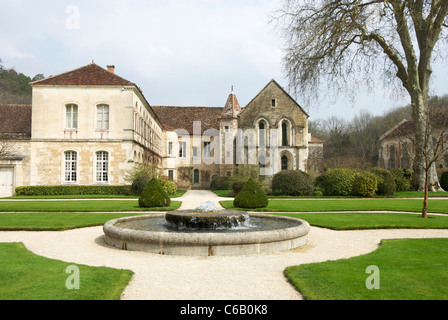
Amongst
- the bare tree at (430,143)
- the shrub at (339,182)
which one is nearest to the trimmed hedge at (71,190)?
the shrub at (339,182)

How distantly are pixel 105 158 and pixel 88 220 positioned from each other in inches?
645

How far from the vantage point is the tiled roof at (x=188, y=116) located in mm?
45606

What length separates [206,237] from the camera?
7129 mm

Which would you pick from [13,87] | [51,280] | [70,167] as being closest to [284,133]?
[70,167]

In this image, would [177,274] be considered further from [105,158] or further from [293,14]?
[105,158]

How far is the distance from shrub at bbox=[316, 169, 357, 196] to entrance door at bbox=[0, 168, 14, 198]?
24017 mm

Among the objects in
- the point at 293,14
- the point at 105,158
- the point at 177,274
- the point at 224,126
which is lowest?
the point at 177,274

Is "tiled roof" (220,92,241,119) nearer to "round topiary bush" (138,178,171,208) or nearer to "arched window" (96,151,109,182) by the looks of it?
"arched window" (96,151,109,182)

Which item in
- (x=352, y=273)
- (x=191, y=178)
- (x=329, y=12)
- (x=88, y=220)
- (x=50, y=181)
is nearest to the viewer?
(x=352, y=273)

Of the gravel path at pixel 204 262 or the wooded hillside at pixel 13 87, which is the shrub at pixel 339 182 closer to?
the gravel path at pixel 204 262

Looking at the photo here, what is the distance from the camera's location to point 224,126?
3916cm

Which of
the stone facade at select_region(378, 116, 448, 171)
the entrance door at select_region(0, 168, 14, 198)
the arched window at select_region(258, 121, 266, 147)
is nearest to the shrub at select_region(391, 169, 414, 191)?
the arched window at select_region(258, 121, 266, 147)
